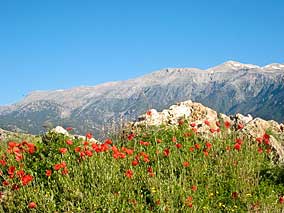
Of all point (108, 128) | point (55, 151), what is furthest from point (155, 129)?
point (55, 151)

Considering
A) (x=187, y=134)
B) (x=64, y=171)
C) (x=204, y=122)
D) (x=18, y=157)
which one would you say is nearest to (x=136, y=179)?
(x=64, y=171)

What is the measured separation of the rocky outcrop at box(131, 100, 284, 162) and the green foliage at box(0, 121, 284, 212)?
1.71 m

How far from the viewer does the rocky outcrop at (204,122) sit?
44.4 feet

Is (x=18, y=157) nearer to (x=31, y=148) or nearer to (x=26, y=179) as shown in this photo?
(x=31, y=148)

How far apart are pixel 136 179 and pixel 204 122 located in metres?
4.65

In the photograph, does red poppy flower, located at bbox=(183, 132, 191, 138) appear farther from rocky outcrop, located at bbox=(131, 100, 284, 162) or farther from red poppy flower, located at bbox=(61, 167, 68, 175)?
red poppy flower, located at bbox=(61, 167, 68, 175)

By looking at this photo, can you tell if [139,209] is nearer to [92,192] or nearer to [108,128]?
[92,192]

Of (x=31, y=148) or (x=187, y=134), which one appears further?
(x=187, y=134)

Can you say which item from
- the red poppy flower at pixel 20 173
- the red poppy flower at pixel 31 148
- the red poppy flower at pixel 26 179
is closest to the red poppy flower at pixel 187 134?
the red poppy flower at pixel 31 148

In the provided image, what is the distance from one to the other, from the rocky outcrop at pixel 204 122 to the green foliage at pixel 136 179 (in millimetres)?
1709

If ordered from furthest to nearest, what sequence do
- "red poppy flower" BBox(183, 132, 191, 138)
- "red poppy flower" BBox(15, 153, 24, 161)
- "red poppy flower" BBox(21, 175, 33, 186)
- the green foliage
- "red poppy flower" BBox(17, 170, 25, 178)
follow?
1. "red poppy flower" BBox(183, 132, 191, 138)
2. "red poppy flower" BBox(15, 153, 24, 161)
3. "red poppy flower" BBox(17, 170, 25, 178)
4. the green foliage
5. "red poppy flower" BBox(21, 175, 33, 186)

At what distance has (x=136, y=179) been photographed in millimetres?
9430

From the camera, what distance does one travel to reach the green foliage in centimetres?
833

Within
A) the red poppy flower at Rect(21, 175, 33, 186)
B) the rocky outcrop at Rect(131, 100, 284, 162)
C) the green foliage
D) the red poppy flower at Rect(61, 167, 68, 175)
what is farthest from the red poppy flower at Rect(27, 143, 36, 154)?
the rocky outcrop at Rect(131, 100, 284, 162)
